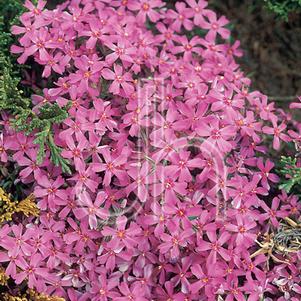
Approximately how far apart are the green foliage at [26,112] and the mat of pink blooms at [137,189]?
1.6 inches

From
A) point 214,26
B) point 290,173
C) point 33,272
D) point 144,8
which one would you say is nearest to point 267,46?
point 214,26

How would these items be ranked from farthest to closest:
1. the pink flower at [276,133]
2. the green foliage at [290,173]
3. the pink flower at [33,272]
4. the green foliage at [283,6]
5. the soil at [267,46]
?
the soil at [267,46] < the green foliage at [283,6] < the pink flower at [276,133] < the green foliage at [290,173] < the pink flower at [33,272]

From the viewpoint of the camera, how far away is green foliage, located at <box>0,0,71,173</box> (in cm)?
194

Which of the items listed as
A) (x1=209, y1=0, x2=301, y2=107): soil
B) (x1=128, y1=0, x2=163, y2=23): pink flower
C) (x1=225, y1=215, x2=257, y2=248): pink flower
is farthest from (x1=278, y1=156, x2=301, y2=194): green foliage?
(x1=209, y1=0, x2=301, y2=107): soil

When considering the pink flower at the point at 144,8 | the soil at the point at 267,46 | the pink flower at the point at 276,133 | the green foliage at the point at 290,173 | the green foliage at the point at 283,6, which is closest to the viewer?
the green foliage at the point at 290,173

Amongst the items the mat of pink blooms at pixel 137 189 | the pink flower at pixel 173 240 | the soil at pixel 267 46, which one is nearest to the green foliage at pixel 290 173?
the mat of pink blooms at pixel 137 189

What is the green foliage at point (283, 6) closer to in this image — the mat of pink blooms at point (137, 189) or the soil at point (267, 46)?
the soil at point (267, 46)

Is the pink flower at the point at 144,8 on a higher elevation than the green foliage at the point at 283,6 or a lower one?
lower

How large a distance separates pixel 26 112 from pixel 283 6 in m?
1.25

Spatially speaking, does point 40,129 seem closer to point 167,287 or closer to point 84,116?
point 84,116

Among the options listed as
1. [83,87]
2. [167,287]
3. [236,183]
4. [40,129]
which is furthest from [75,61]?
[167,287]

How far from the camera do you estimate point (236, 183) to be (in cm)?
200

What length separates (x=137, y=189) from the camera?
1.94m

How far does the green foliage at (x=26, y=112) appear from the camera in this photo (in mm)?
1937
